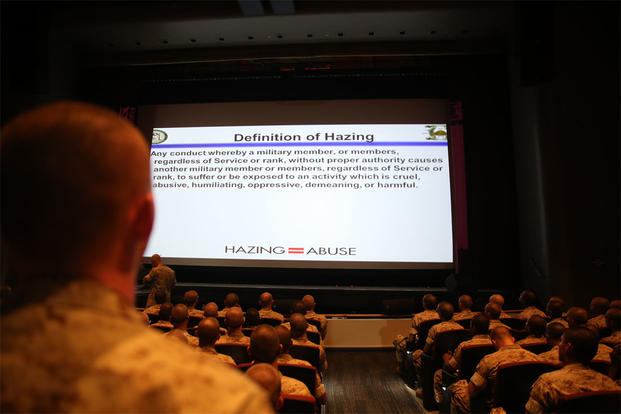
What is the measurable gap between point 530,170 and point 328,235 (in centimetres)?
358

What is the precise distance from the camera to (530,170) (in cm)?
589

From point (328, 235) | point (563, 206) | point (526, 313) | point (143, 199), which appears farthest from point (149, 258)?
point (563, 206)

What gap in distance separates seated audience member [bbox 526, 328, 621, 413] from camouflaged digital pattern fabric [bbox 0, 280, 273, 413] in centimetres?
184

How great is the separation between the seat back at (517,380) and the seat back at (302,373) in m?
1.11

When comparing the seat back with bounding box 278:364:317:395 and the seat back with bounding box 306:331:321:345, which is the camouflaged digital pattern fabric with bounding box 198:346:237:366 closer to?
the seat back with bounding box 278:364:317:395

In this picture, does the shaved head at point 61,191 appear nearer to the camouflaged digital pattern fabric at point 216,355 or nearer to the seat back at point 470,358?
the camouflaged digital pattern fabric at point 216,355

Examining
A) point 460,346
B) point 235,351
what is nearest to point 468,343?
point 460,346

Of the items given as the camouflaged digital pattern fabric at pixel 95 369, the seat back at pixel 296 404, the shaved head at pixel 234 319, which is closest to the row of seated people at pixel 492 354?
the seat back at pixel 296 404

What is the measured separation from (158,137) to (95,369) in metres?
7.09

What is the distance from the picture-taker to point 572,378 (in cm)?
177

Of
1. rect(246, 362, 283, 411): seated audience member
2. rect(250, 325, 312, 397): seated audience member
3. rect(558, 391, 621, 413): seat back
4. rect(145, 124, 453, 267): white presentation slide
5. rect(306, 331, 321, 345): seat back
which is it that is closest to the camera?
rect(246, 362, 283, 411): seated audience member

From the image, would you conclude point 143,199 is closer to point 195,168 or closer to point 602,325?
point 602,325

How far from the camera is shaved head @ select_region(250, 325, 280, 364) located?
1816 millimetres

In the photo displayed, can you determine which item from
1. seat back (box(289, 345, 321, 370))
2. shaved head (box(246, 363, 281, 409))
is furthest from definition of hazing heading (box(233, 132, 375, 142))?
shaved head (box(246, 363, 281, 409))
